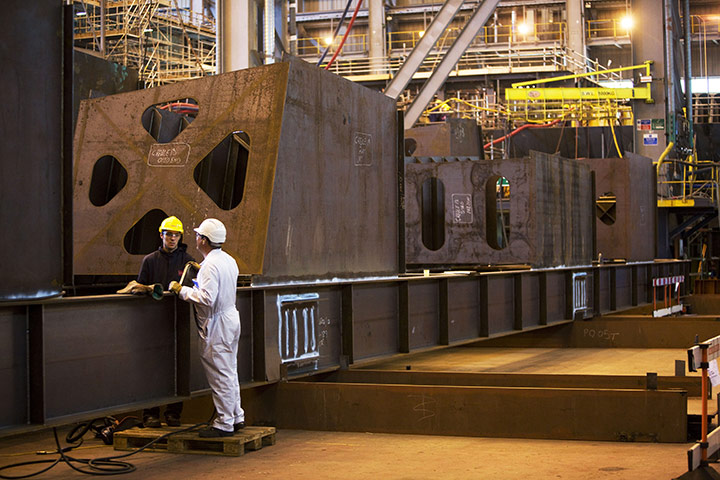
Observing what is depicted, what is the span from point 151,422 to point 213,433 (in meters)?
0.98

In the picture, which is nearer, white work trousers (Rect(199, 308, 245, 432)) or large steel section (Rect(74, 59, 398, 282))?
white work trousers (Rect(199, 308, 245, 432))

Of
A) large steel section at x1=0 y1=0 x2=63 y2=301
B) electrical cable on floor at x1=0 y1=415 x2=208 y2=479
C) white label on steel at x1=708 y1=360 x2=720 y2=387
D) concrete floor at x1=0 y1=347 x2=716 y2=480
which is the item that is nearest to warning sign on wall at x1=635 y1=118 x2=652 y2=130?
concrete floor at x1=0 y1=347 x2=716 y2=480

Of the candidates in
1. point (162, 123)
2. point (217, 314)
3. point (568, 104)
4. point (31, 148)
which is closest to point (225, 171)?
point (162, 123)

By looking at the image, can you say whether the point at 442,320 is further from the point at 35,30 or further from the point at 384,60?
the point at 384,60

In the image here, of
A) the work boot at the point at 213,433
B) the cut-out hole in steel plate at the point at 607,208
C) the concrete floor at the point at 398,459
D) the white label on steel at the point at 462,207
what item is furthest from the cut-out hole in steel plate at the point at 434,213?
the work boot at the point at 213,433

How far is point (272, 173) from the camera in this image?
27.6 ft

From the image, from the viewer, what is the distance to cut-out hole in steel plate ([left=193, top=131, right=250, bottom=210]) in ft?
30.9

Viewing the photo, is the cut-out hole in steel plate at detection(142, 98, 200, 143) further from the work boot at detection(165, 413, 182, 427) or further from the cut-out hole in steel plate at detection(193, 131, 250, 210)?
the work boot at detection(165, 413, 182, 427)

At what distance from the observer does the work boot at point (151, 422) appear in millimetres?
7910

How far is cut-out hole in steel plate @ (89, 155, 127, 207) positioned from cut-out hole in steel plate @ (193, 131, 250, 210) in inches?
48.6

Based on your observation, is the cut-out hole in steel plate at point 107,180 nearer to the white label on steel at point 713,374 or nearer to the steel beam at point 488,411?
the steel beam at point 488,411

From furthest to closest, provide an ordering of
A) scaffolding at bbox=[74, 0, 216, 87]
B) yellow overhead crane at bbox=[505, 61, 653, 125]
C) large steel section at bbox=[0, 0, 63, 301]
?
scaffolding at bbox=[74, 0, 216, 87] → yellow overhead crane at bbox=[505, 61, 653, 125] → large steel section at bbox=[0, 0, 63, 301]

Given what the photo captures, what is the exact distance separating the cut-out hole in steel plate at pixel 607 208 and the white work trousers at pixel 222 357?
13.2 meters

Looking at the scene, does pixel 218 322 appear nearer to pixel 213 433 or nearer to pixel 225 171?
pixel 213 433
